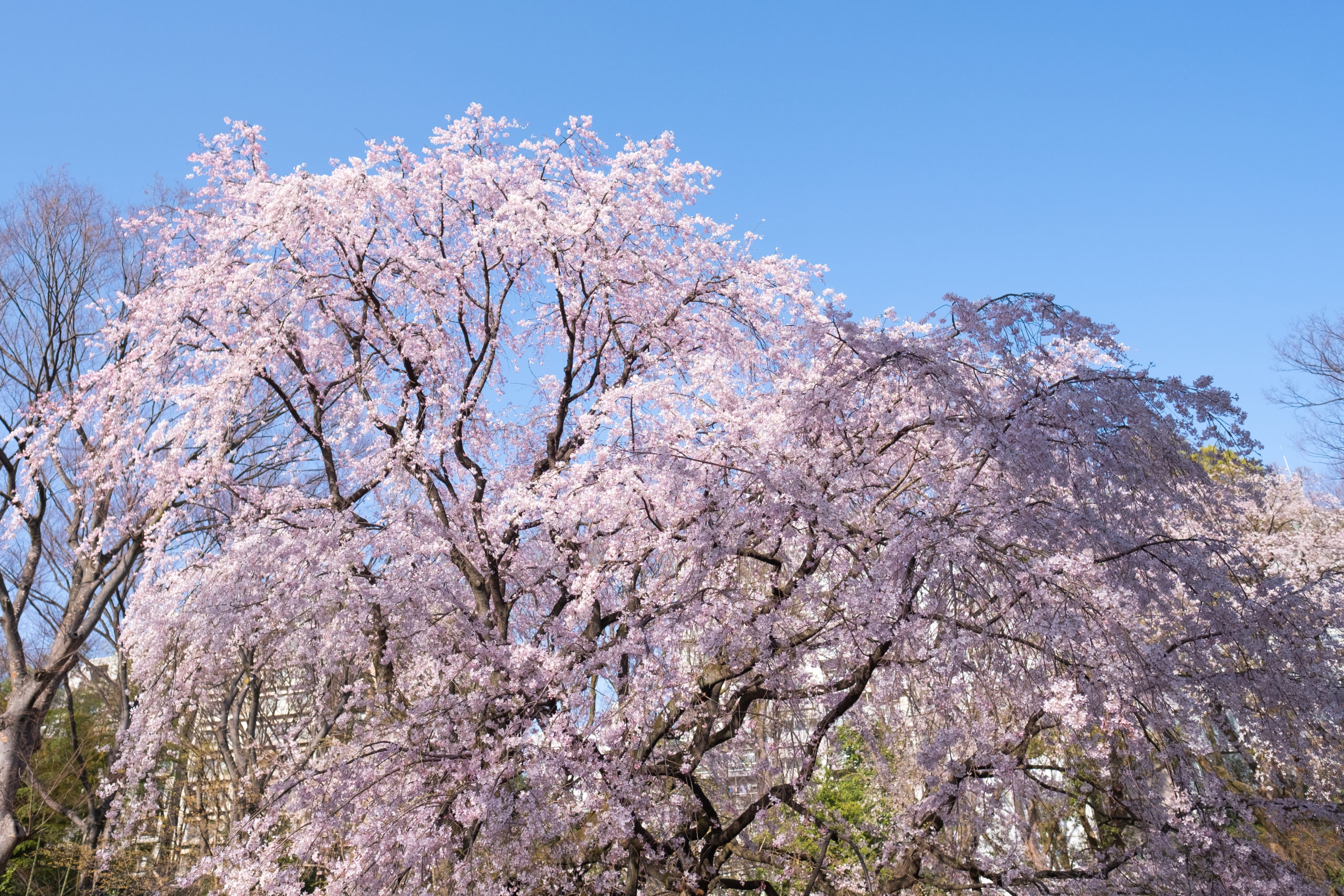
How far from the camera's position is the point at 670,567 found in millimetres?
7340

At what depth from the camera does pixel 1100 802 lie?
955cm

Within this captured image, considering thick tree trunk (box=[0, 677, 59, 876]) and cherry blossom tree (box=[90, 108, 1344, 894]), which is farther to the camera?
thick tree trunk (box=[0, 677, 59, 876])

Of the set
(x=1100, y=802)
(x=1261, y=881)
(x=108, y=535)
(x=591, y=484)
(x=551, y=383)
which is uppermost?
(x=551, y=383)

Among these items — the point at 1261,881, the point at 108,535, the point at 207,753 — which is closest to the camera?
the point at 1261,881

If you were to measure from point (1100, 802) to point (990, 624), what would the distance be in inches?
231

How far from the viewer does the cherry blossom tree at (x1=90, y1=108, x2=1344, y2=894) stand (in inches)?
215

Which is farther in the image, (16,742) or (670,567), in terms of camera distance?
(16,742)

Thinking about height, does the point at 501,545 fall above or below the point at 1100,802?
above

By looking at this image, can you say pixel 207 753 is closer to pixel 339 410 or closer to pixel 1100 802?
pixel 339 410

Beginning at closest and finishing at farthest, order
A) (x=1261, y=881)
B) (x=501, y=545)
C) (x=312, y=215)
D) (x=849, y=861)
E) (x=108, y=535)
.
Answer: (x=1261, y=881) < (x=501, y=545) < (x=312, y=215) < (x=108, y=535) < (x=849, y=861)

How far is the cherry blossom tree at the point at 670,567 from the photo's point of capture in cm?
545

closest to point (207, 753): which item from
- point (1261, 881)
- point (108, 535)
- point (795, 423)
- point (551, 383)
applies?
point (108, 535)

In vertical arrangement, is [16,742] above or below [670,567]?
below

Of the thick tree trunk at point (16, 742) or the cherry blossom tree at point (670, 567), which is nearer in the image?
the cherry blossom tree at point (670, 567)
